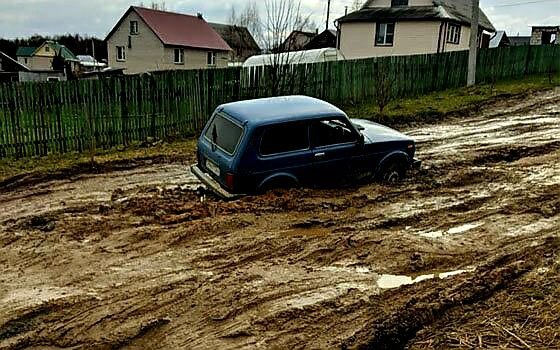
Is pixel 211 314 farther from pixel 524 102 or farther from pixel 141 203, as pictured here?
pixel 524 102

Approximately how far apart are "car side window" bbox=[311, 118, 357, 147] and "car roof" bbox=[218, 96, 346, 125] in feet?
0.43

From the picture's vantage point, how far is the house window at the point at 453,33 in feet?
98.0

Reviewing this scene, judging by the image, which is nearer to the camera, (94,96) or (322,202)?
(322,202)

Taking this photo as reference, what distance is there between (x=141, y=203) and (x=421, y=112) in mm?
11337

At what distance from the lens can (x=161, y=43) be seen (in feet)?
132

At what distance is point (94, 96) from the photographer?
38.4 feet

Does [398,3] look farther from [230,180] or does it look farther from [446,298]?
[446,298]

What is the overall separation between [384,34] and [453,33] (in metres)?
4.42

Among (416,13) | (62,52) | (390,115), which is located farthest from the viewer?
(62,52)

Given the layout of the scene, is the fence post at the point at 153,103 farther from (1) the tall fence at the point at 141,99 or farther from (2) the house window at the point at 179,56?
(2) the house window at the point at 179,56

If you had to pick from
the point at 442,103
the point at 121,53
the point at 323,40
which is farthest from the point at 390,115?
the point at 121,53

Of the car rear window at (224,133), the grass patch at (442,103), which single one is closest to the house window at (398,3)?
the grass patch at (442,103)

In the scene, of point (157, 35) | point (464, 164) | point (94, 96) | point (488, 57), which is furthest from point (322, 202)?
point (157, 35)

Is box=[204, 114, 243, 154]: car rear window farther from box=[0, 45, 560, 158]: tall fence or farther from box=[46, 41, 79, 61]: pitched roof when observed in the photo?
box=[46, 41, 79, 61]: pitched roof
